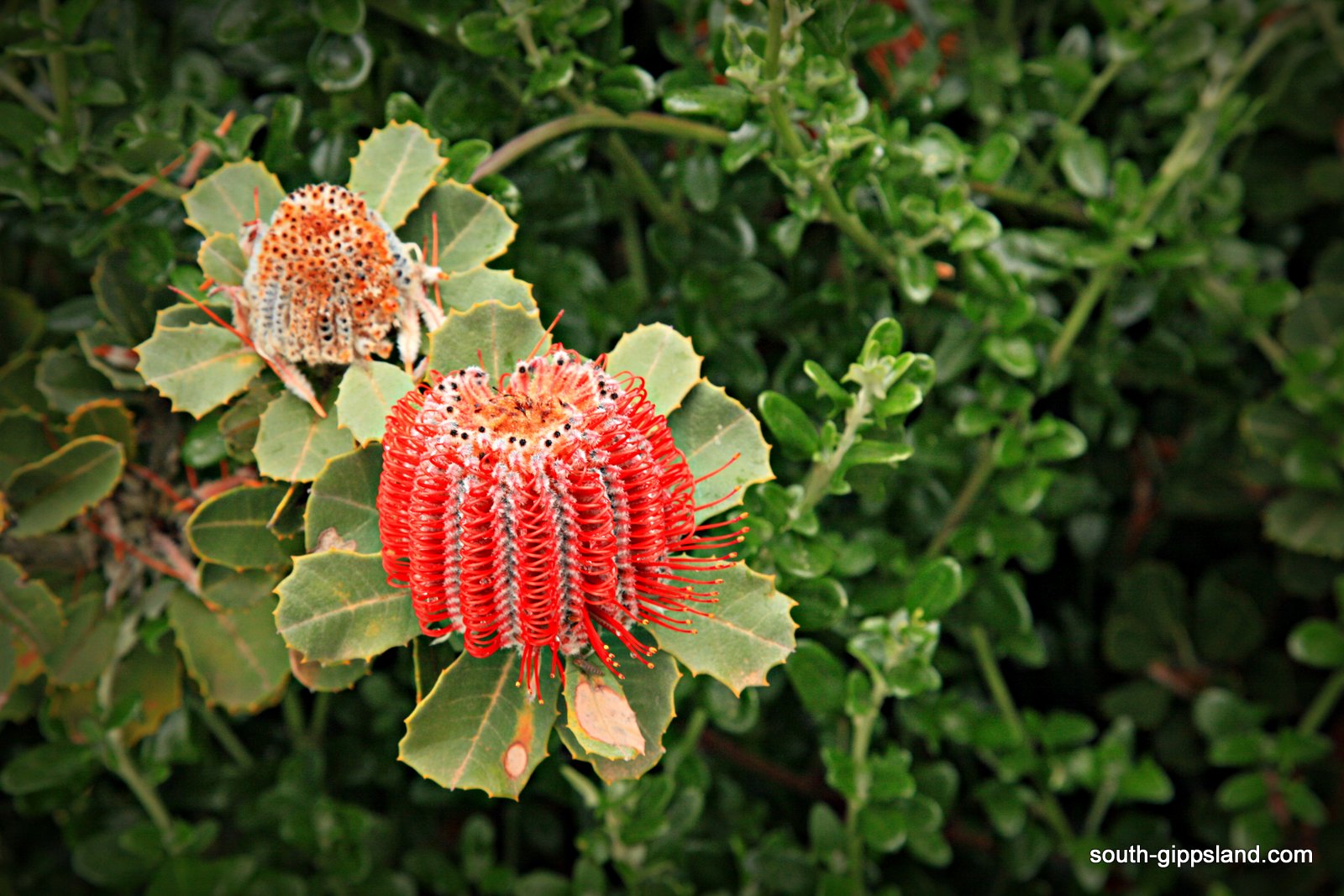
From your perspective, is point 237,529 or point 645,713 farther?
point 237,529

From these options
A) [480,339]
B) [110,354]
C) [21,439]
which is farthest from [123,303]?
[480,339]

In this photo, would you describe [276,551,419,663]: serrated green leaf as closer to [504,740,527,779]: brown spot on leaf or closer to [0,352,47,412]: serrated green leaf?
[504,740,527,779]: brown spot on leaf

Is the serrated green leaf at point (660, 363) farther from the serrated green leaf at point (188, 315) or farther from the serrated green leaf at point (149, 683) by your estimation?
the serrated green leaf at point (149, 683)

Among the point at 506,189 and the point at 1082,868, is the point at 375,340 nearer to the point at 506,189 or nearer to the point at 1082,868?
the point at 506,189

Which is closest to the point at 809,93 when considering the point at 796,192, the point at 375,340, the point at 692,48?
the point at 796,192

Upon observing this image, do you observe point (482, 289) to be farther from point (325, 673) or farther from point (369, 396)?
point (325, 673)

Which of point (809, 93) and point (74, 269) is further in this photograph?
point (74, 269)
